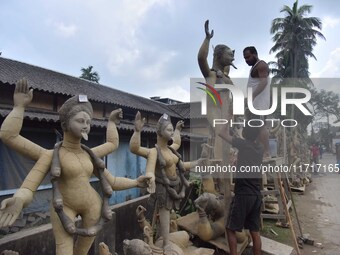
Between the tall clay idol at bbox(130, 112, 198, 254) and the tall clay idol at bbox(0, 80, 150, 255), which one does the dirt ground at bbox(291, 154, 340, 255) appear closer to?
the tall clay idol at bbox(130, 112, 198, 254)

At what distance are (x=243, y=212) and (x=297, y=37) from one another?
19.4 m

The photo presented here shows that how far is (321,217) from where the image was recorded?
22.3 ft

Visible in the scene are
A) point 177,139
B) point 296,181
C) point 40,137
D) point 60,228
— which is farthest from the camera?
point 296,181

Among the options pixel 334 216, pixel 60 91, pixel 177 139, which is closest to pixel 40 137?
pixel 60 91

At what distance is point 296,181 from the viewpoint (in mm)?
10188

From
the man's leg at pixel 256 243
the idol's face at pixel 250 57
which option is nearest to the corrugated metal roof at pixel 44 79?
the idol's face at pixel 250 57

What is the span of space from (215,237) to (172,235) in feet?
2.41

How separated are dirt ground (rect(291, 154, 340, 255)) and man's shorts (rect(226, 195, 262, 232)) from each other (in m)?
1.80

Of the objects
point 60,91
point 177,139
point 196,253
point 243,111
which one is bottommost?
point 196,253

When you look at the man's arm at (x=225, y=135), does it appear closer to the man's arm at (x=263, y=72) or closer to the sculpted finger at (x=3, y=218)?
the man's arm at (x=263, y=72)

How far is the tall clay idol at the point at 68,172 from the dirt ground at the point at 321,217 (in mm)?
3777

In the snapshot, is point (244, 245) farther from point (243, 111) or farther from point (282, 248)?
point (243, 111)

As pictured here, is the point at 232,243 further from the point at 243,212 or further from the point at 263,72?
the point at 263,72

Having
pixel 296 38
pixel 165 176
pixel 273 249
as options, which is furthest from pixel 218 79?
pixel 296 38
